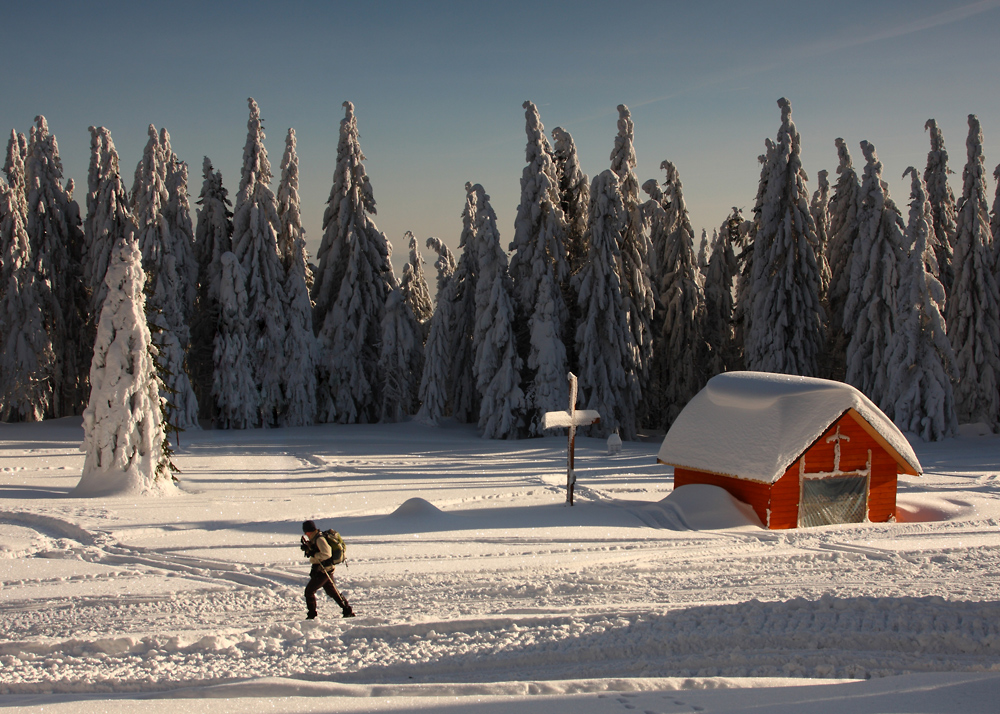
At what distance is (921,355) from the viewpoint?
99.7 feet

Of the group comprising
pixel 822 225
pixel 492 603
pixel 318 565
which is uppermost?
pixel 822 225

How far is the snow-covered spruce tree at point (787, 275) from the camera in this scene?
114 feet

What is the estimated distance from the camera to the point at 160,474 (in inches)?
733

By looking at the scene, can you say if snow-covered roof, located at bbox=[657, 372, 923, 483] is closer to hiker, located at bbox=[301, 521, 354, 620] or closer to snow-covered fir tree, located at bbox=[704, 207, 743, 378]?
hiker, located at bbox=[301, 521, 354, 620]

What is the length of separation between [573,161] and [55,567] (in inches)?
1188

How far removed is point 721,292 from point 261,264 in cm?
2403

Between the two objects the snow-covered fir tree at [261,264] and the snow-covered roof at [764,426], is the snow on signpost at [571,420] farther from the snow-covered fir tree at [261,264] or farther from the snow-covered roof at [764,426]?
the snow-covered fir tree at [261,264]

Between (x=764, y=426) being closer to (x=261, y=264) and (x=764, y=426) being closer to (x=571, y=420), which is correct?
(x=571, y=420)

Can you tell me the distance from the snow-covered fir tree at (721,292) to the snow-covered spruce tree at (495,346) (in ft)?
37.9

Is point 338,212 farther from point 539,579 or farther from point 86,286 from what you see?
point 539,579

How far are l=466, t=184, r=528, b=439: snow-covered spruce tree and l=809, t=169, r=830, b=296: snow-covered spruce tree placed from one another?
15524 millimetres

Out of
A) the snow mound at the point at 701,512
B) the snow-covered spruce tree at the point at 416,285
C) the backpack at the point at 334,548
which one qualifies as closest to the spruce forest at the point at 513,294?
the snow-covered spruce tree at the point at 416,285

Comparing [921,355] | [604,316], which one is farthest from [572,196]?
[921,355]

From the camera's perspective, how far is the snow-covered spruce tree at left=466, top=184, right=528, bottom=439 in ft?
108
